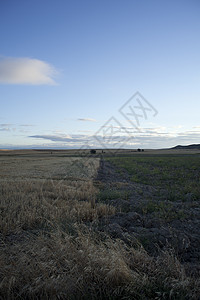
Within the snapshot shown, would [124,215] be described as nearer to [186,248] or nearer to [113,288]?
[186,248]

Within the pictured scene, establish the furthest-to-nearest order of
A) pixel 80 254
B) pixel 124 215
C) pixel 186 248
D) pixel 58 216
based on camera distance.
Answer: pixel 124 215 < pixel 58 216 < pixel 186 248 < pixel 80 254

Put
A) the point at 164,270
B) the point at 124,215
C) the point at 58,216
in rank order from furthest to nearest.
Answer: the point at 124,215
the point at 58,216
the point at 164,270

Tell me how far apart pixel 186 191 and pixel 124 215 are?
6.48m

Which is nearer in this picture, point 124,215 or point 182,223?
point 182,223

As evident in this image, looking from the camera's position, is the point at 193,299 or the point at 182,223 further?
the point at 182,223

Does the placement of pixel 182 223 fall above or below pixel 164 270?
below

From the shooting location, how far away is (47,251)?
4105 millimetres

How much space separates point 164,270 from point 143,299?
0.69m

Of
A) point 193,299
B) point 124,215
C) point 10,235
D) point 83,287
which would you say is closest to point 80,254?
point 83,287

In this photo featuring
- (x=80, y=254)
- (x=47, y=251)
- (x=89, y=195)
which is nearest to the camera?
(x=80, y=254)

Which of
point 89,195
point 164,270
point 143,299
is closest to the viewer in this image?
point 143,299

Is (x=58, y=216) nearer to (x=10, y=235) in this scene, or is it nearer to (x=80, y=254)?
(x=10, y=235)

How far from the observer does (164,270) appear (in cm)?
346

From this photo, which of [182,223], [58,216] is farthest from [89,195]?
[182,223]
